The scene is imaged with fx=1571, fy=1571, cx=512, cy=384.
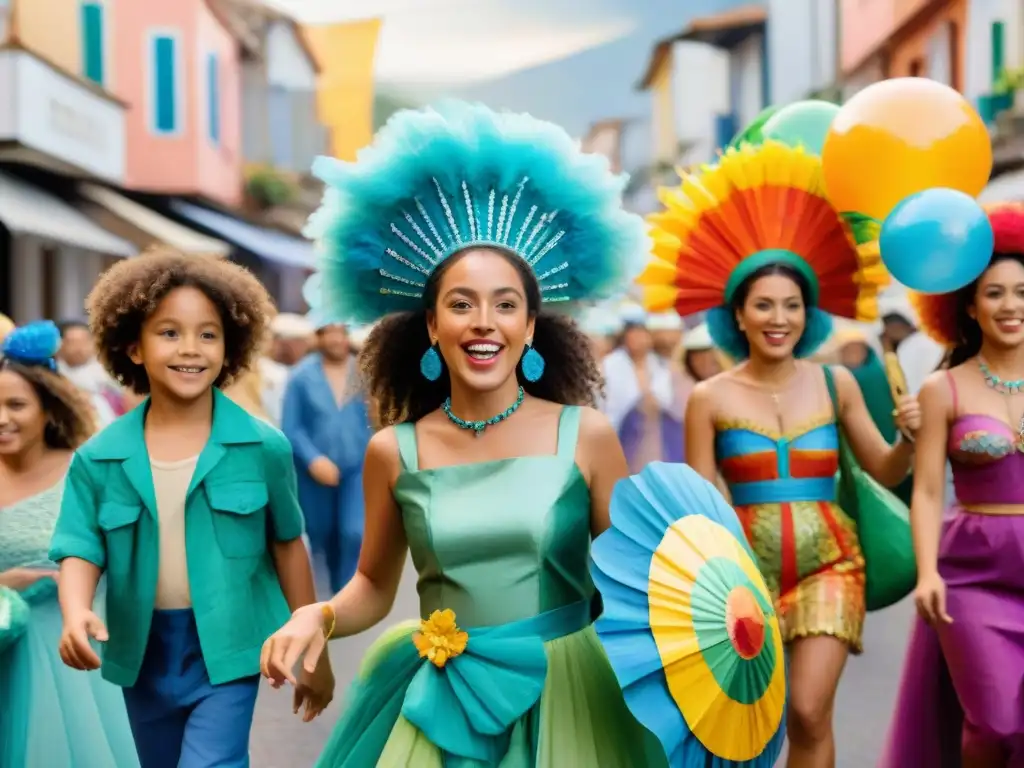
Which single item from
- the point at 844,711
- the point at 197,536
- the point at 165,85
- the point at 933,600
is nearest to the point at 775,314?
the point at 933,600

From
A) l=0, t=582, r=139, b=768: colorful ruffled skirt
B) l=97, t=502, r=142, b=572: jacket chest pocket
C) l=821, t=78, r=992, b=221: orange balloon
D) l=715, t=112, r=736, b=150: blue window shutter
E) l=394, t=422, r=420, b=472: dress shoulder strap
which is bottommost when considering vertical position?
l=0, t=582, r=139, b=768: colorful ruffled skirt

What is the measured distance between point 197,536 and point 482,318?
3.74 feet

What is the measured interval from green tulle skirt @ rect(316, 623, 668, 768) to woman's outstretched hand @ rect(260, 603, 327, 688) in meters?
0.28

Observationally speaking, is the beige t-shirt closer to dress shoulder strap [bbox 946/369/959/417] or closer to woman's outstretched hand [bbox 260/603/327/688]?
woman's outstretched hand [bbox 260/603/327/688]

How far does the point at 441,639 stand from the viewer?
12.4 ft

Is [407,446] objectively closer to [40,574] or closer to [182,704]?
[182,704]

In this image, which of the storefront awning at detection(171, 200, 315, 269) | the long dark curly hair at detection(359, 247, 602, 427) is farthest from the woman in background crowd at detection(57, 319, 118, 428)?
the storefront awning at detection(171, 200, 315, 269)

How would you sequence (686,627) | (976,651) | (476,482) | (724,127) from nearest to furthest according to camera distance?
(686,627)
(476,482)
(976,651)
(724,127)

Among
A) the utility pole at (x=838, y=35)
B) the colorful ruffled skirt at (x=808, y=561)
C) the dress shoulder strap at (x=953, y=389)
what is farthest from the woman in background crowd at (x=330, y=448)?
the utility pole at (x=838, y=35)

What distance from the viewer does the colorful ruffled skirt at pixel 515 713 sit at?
361cm

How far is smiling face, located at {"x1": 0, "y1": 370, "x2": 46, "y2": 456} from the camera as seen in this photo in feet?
17.4

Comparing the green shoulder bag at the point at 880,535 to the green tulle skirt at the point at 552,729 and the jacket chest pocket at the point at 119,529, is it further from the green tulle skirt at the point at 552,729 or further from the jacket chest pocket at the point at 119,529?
the jacket chest pocket at the point at 119,529

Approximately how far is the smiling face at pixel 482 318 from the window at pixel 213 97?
25.5 meters

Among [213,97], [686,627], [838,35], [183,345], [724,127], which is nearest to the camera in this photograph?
[686,627]
